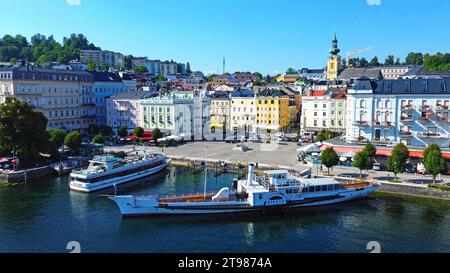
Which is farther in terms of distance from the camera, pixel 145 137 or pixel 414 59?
pixel 414 59

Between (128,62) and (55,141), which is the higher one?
(128,62)

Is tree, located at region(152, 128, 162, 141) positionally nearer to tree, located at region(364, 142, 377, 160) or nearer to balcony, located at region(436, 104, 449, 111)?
tree, located at region(364, 142, 377, 160)

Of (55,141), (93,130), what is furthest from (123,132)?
(55,141)

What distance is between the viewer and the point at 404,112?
44.4 m

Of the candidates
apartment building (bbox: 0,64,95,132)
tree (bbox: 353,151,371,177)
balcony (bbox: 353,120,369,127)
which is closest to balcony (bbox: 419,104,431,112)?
balcony (bbox: 353,120,369,127)

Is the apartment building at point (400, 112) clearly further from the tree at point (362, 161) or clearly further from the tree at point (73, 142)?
the tree at point (73, 142)

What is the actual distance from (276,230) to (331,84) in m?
48.6

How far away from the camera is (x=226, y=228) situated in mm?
28578

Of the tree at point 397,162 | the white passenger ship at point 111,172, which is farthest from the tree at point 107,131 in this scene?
the tree at point 397,162

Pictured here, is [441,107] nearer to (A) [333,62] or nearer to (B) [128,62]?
(A) [333,62]

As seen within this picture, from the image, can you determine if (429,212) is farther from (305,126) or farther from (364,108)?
(305,126)

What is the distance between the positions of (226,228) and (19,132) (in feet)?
90.4

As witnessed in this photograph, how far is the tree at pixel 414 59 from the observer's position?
156m

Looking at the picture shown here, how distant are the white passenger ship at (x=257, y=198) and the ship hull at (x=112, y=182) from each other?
315 inches
